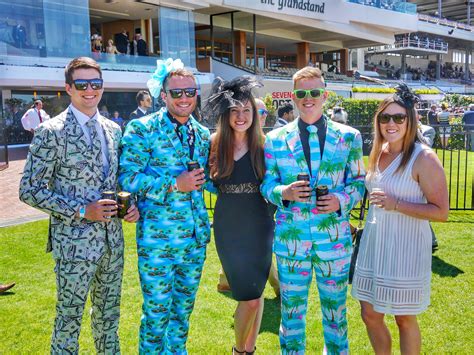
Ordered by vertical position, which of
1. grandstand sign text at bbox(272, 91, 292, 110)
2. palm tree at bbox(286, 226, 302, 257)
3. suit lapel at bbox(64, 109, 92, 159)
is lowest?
palm tree at bbox(286, 226, 302, 257)

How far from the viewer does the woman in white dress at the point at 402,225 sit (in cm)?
305

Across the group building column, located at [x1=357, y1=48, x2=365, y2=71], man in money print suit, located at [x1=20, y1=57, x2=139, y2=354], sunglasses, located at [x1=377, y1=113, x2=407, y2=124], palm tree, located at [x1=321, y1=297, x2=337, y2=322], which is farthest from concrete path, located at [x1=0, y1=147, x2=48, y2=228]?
building column, located at [x1=357, y1=48, x2=365, y2=71]

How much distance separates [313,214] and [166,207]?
1.05m

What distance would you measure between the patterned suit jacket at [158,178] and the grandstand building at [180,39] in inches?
489

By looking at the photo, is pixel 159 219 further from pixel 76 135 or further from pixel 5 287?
pixel 5 287

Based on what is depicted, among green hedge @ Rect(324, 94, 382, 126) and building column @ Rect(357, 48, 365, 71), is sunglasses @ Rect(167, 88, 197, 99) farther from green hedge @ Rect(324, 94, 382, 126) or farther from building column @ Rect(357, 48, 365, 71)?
building column @ Rect(357, 48, 365, 71)

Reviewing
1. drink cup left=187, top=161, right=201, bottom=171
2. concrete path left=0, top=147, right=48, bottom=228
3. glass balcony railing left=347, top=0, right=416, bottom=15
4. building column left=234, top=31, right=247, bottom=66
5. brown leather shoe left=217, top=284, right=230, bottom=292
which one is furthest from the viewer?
glass balcony railing left=347, top=0, right=416, bottom=15

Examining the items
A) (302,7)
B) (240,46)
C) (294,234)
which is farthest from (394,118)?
(240,46)

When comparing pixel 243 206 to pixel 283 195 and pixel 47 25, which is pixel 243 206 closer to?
pixel 283 195

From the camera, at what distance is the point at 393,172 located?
125 inches

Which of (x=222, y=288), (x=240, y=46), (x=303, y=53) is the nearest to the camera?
(x=222, y=288)

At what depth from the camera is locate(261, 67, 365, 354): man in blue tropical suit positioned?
322 centimetres

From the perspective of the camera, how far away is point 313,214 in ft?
10.6

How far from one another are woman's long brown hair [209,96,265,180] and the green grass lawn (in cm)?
174
